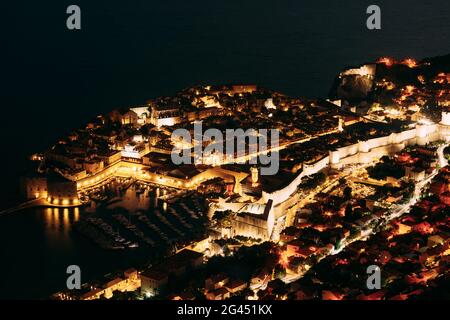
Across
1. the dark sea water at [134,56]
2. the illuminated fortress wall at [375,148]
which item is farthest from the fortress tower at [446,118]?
the dark sea water at [134,56]

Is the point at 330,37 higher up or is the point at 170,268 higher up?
the point at 330,37

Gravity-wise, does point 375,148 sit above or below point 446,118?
below

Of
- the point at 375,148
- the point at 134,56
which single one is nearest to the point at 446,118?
the point at 375,148

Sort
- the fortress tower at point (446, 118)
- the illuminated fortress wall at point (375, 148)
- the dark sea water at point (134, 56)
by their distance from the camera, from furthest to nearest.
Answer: the fortress tower at point (446, 118) → the illuminated fortress wall at point (375, 148) → the dark sea water at point (134, 56)

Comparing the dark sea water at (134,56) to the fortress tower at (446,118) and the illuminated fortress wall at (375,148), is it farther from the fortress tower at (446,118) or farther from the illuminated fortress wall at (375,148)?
the fortress tower at (446,118)

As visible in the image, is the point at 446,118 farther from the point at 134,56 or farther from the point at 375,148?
the point at 134,56

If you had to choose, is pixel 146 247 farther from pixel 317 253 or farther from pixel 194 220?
pixel 317 253
